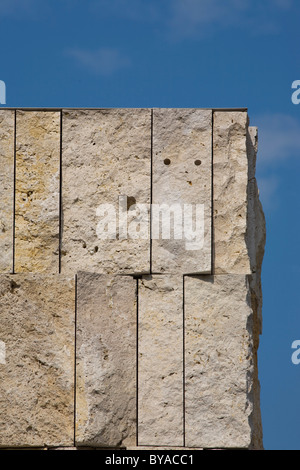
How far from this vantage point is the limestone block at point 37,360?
7.86 meters

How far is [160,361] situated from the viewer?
7.94 meters

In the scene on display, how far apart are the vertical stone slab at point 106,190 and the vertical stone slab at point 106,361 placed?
215 millimetres

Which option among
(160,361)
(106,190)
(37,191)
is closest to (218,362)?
(160,361)

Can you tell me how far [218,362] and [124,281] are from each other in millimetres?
1099

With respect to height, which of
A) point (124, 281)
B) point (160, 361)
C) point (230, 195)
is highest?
point (230, 195)

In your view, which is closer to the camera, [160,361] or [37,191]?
[160,361]

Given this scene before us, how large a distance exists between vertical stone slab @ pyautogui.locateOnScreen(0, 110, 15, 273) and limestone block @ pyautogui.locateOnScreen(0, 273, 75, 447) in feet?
0.69

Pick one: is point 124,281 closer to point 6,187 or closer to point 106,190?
point 106,190

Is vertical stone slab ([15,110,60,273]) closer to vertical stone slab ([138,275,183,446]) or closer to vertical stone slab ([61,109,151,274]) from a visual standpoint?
vertical stone slab ([61,109,151,274])

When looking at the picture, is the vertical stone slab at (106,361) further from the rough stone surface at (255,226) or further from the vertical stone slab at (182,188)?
the rough stone surface at (255,226)

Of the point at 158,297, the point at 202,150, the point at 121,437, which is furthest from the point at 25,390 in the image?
the point at 202,150

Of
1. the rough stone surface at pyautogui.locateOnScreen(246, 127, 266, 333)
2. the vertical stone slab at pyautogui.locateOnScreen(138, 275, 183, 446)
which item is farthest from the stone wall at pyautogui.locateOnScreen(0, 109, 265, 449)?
the rough stone surface at pyautogui.locateOnScreen(246, 127, 266, 333)

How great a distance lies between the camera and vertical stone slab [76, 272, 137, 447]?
7.78m
